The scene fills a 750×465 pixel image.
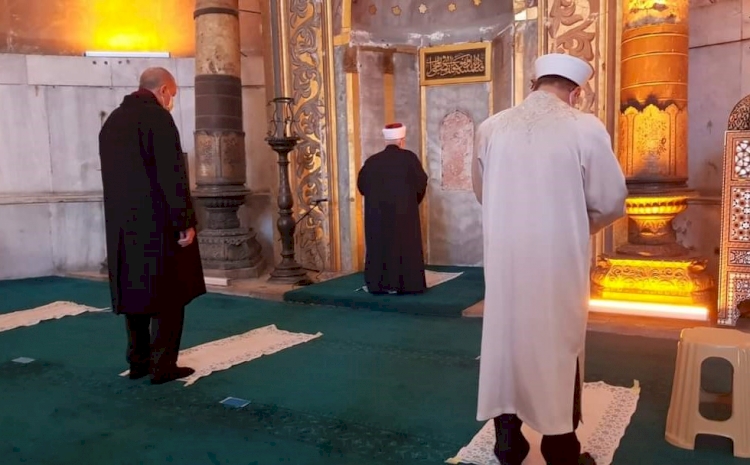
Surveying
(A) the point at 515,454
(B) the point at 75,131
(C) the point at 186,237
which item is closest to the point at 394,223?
(C) the point at 186,237

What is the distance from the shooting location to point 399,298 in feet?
17.4

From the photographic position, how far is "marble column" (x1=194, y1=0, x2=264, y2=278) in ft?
21.4

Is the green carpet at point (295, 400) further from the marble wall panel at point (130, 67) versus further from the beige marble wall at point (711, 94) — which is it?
the marble wall panel at point (130, 67)

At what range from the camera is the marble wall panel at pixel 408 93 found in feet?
23.6

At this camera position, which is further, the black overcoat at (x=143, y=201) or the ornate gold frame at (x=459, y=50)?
the ornate gold frame at (x=459, y=50)

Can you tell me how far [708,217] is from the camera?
5.43 m

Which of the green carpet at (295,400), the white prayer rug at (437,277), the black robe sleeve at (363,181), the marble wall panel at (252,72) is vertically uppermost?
the marble wall panel at (252,72)

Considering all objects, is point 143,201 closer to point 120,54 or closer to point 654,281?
point 654,281

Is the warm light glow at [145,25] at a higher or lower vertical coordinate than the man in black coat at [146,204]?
higher

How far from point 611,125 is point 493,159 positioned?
3.58 meters

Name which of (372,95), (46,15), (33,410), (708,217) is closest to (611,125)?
(708,217)

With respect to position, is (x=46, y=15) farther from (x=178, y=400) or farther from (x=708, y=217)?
(x=708, y=217)

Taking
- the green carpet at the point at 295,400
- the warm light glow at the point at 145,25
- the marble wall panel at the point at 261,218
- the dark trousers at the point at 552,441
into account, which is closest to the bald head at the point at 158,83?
the green carpet at the point at 295,400

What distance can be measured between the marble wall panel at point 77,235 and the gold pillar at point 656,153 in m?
5.77
